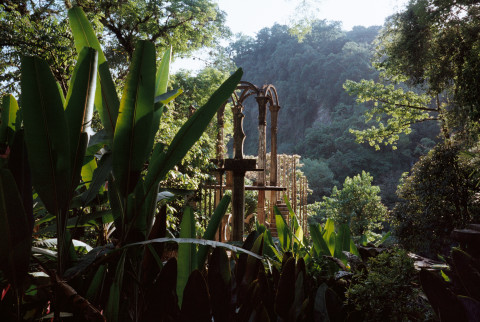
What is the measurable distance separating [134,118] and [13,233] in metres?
0.27

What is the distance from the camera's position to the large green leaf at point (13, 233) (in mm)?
487

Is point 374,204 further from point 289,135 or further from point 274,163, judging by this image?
point 289,135

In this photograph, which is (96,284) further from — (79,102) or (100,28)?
(100,28)

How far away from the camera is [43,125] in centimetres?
58

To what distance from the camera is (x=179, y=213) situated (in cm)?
507

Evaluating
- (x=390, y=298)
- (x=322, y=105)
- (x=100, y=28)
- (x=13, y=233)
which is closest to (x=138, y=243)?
(x=13, y=233)

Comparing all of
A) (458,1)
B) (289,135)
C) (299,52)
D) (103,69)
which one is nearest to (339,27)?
(299,52)

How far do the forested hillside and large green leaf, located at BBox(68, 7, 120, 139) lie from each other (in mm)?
22585

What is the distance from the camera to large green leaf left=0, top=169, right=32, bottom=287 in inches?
19.2

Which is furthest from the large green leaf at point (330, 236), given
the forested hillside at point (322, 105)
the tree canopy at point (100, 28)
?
the forested hillside at point (322, 105)

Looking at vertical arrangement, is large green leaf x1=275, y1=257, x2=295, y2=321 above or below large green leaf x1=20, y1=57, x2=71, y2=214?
below

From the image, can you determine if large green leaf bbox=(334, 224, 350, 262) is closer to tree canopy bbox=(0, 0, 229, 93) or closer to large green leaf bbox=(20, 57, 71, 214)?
large green leaf bbox=(20, 57, 71, 214)

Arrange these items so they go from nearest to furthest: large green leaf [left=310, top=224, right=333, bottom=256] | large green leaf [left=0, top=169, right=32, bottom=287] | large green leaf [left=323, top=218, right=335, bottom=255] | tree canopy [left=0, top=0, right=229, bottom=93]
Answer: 1. large green leaf [left=0, top=169, right=32, bottom=287]
2. large green leaf [left=310, top=224, right=333, bottom=256]
3. large green leaf [left=323, top=218, right=335, bottom=255]
4. tree canopy [left=0, top=0, right=229, bottom=93]

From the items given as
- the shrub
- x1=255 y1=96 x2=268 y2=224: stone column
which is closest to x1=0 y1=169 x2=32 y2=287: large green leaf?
the shrub
